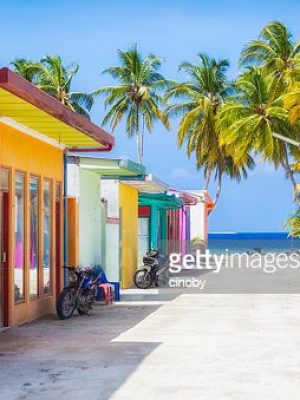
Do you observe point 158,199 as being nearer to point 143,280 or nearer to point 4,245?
point 143,280

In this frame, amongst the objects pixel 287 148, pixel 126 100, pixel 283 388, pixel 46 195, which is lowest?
pixel 283 388

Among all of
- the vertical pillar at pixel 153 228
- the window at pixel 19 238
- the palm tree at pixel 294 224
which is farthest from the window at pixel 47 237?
the palm tree at pixel 294 224

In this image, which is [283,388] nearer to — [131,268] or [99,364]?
[99,364]

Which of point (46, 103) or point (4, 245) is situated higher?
point (46, 103)

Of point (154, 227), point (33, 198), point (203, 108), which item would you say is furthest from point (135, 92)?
point (33, 198)

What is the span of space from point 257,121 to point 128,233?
786 inches

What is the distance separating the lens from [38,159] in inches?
583

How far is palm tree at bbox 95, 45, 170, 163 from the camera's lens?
5391 cm

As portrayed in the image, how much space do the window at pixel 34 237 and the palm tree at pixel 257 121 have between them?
94.8 feet

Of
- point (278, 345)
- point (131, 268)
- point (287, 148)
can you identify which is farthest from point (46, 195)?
point (287, 148)

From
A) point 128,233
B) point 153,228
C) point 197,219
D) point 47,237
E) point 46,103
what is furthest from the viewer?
point 197,219

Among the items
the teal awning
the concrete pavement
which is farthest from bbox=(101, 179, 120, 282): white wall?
the concrete pavement

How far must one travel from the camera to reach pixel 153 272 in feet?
78.1

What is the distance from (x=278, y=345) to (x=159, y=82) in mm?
43756
